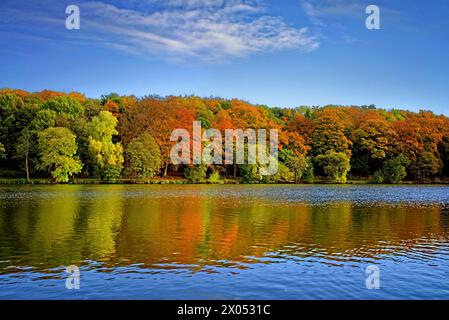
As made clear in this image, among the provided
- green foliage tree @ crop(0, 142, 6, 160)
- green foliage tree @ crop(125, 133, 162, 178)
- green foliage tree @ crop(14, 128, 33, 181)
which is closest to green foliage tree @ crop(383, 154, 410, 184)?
green foliage tree @ crop(125, 133, 162, 178)

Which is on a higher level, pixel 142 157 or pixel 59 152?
pixel 59 152

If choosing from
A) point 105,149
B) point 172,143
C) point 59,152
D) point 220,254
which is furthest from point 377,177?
point 220,254

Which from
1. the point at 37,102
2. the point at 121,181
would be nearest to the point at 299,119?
the point at 121,181

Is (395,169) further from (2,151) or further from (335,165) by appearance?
(2,151)

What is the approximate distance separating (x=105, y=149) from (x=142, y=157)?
12.8 ft

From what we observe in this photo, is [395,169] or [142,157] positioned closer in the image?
[142,157]

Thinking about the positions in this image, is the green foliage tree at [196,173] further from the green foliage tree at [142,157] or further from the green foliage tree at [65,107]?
the green foliage tree at [65,107]

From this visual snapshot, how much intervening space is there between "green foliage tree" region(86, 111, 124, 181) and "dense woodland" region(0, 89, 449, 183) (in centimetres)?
10

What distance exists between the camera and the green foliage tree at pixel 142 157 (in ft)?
167

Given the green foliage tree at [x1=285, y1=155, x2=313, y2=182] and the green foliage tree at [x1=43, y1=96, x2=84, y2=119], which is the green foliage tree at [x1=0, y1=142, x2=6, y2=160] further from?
the green foliage tree at [x1=285, y1=155, x2=313, y2=182]

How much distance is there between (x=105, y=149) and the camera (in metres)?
49.9

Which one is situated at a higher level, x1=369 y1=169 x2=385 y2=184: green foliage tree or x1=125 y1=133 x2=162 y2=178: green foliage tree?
x1=125 y1=133 x2=162 y2=178: green foliage tree

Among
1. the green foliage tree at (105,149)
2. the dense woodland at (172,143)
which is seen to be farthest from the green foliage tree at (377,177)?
the green foliage tree at (105,149)

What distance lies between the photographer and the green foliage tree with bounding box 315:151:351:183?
59719mm
